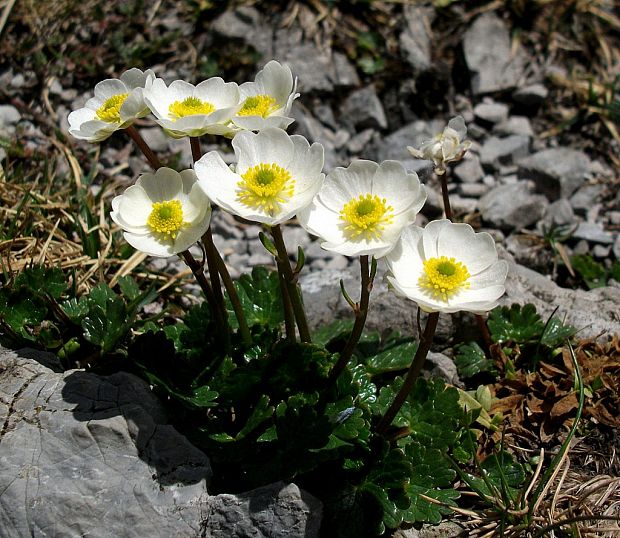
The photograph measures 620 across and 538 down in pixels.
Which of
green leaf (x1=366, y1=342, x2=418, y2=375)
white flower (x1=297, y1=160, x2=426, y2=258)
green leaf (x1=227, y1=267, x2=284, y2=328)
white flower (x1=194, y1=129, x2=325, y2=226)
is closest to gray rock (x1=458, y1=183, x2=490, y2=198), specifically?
green leaf (x1=366, y1=342, x2=418, y2=375)

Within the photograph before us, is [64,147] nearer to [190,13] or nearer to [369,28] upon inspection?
[190,13]

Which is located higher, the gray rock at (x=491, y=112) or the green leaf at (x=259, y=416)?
the green leaf at (x=259, y=416)

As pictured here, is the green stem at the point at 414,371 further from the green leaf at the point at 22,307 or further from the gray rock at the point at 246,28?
the gray rock at the point at 246,28

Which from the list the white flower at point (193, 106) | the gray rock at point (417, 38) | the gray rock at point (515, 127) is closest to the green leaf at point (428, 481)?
the white flower at point (193, 106)

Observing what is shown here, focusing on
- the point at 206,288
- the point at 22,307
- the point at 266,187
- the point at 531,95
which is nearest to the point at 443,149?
the point at 266,187

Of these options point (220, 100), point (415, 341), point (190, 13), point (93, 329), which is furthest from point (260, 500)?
point (190, 13)

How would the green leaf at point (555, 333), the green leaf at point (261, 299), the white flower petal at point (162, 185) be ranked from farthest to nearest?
the green leaf at point (555, 333)
the green leaf at point (261, 299)
the white flower petal at point (162, 185)

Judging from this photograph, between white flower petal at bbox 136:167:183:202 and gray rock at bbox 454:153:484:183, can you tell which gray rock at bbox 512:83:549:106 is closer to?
gray rock at bbox 454:153:484:183
